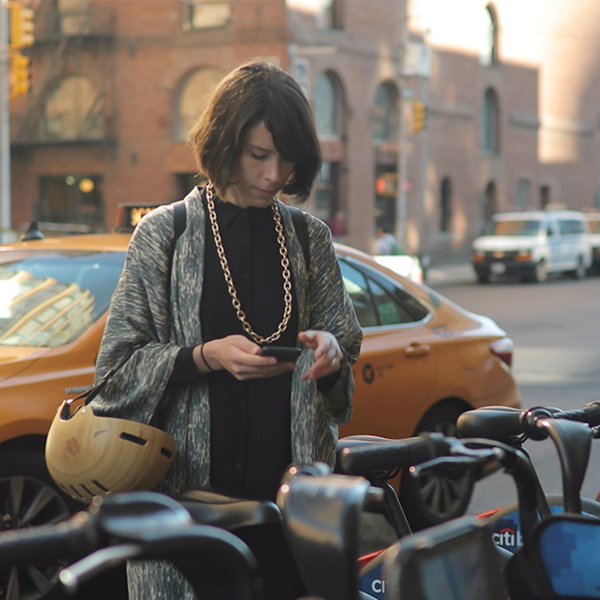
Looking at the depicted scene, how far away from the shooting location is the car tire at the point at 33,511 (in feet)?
13.2

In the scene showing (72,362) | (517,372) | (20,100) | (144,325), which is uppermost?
(20,100)

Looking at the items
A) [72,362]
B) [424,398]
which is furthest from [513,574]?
[424,398]

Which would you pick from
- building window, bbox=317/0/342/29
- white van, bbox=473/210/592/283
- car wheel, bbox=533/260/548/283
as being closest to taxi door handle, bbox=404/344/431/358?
white van, bbox=473/210/592/283

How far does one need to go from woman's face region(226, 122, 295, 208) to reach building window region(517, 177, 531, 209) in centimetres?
4664

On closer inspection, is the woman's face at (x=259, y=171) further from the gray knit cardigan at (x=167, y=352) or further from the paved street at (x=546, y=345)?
the paved street at (x=546, y=345)

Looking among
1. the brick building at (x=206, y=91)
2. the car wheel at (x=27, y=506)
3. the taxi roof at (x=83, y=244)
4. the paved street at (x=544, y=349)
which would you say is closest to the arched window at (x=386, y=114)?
the brick building at (x=206, y=91)

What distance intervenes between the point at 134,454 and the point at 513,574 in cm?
83

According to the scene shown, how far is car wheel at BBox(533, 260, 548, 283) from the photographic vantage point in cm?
2900

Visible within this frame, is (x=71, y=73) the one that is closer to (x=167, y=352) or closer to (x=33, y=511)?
(x=33, y=511)

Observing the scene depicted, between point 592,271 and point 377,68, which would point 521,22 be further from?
point 592,271

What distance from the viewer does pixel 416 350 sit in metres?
5.39

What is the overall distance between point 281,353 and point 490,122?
149 ft

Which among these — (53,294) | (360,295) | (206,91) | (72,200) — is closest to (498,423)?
(53,294)

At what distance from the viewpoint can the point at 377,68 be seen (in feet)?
117
